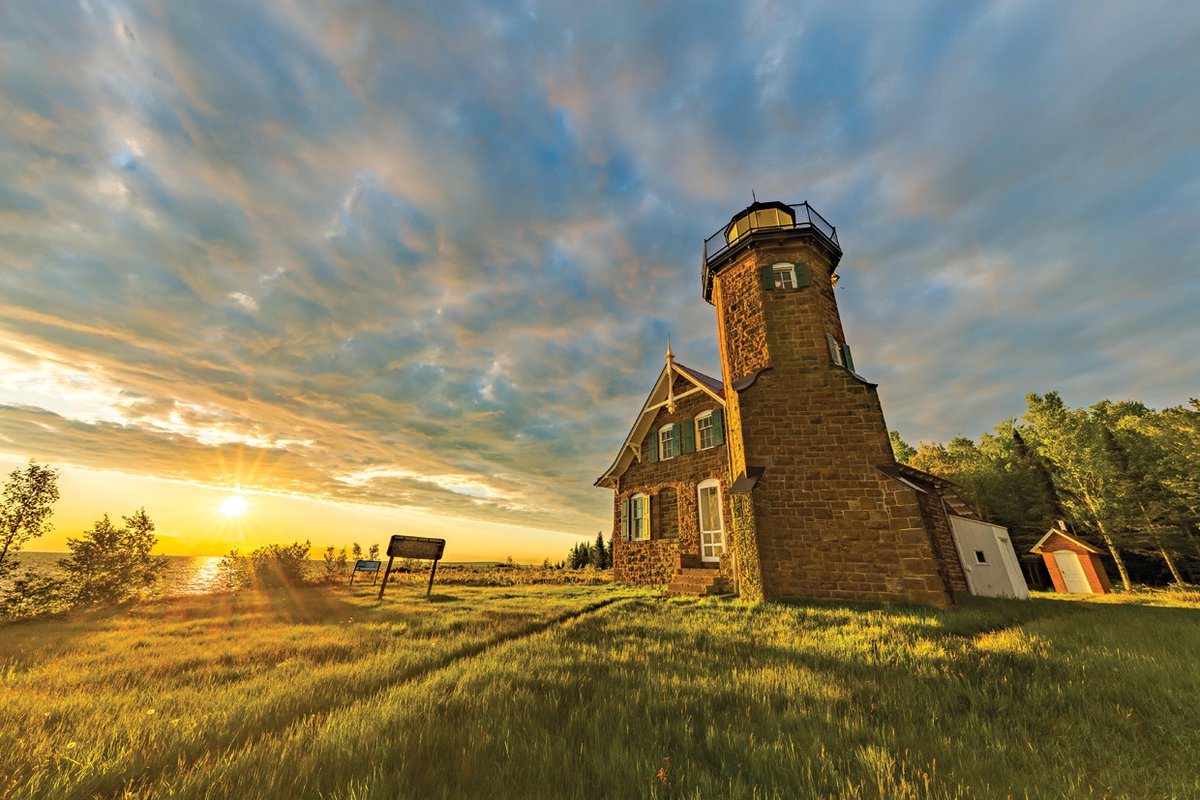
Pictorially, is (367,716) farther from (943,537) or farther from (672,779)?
(943,537)

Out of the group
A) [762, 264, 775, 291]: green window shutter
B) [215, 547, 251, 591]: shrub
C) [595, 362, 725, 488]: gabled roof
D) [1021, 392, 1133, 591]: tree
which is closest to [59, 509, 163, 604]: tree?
[215, 547, 251, 591]: shrub

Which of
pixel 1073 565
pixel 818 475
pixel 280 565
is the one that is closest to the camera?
pixel 818 475

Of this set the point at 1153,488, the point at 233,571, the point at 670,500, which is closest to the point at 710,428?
the point at 670,500

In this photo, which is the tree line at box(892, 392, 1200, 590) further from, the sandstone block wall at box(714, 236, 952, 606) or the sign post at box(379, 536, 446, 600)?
the sign post at box(379, 536, 446, 600)

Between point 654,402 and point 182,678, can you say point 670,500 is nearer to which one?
point 654,402

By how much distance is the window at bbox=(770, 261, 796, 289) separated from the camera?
13.1m

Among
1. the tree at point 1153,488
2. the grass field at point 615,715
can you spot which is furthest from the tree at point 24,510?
the tree at point 1153,488

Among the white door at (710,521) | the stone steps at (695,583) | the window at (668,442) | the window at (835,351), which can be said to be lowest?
the stone steps at (695,583)

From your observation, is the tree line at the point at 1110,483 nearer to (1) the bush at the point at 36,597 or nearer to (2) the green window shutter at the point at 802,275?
(2) the green window shutter at the point at 802,275

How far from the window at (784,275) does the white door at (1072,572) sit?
28.2 metres

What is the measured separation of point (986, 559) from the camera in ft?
54.1

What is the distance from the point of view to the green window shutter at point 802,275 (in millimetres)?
12766

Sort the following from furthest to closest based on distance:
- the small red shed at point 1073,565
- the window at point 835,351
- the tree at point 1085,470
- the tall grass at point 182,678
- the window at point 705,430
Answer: the tree at point 1085,470 → the small red shed at point 1073,565 → the window at point 705,430 → the window at point 835,351 → the tall grass at point 182,678

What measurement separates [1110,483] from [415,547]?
43.7 m
